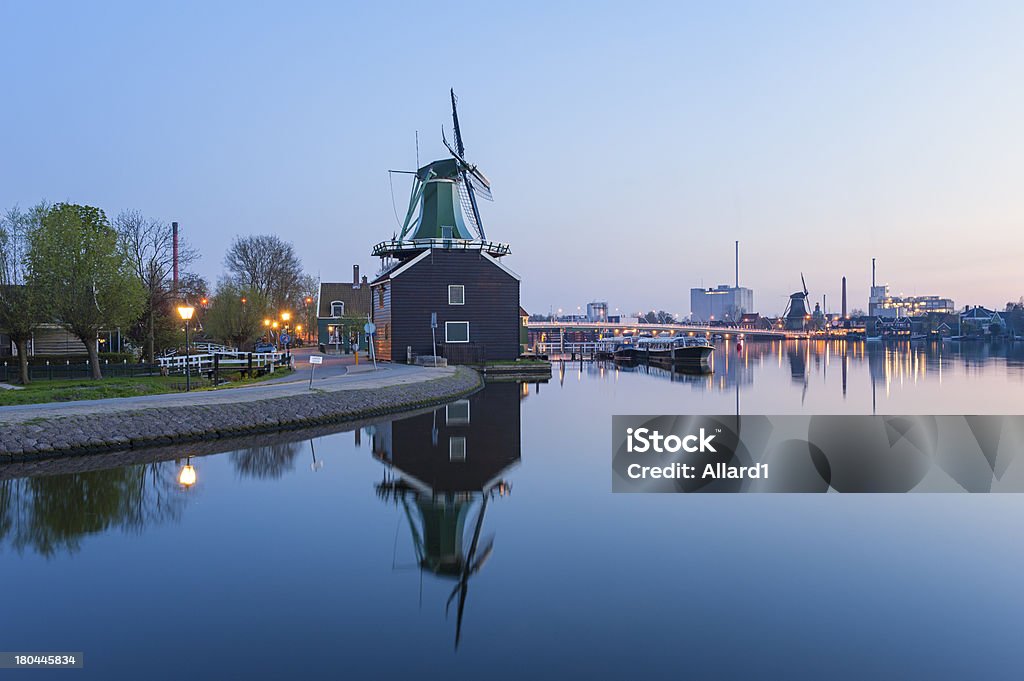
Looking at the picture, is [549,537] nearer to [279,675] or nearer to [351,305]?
[279,675]

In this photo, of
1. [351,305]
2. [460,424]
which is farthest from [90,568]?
[351,305]

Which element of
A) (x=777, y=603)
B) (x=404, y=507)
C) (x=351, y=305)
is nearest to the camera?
(x=777, y=603)

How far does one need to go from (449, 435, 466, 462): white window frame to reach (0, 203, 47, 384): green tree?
2332 centimetres

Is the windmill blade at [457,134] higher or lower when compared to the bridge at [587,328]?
higher

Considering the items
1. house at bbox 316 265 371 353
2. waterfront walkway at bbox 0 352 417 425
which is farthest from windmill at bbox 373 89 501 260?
house at bbox 316 265 371 353

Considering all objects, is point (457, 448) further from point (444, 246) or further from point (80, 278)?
point (444, 246)

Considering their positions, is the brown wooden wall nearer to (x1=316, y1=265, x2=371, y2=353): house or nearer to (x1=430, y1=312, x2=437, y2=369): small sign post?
(x1=430, y1=312, x2=437, y2=369): small sign post

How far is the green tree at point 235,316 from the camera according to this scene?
45.7m

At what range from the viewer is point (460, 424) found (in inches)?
914

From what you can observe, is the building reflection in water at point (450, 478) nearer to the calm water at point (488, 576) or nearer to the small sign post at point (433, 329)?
the calm water at point (488, 576)

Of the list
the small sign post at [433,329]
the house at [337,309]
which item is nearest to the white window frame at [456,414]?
the small sign post at [433,329]

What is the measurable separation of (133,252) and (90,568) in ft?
141

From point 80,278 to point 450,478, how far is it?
82.0 ft

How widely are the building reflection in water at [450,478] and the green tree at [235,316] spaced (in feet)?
80.4
